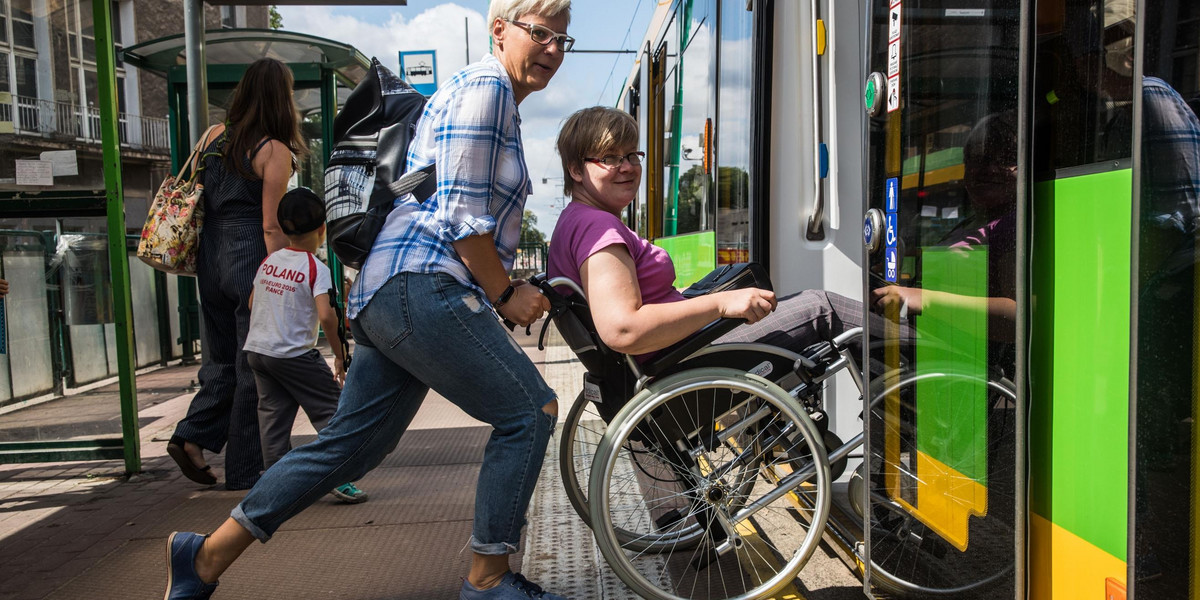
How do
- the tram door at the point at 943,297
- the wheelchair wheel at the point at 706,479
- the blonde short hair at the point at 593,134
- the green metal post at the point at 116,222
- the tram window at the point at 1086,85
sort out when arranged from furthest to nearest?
the green metal post at the point at 116,222, the blonde short hair at the point at 593,134, the wheelchair wheel at the point at 706,479, the tram door at the point at 943,297, the tram window at the point at 1086,85

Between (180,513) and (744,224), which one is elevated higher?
(744,224)

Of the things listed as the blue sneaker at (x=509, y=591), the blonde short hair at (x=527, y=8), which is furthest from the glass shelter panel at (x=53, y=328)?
the blonde short hair at (x=527, y=8)

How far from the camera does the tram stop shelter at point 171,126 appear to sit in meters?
4.62

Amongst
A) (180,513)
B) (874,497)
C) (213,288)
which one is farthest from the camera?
(213,288)

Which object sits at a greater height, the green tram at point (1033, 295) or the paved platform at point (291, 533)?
the green tram at point (1033, 295)

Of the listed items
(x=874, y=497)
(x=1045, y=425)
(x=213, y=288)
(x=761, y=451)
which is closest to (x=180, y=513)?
(x=213, y=288)

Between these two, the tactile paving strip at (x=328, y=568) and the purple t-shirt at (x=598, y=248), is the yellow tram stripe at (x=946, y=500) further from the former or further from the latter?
the tactile paving strip at (x=328, y=568)

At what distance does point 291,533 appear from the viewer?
376 cm

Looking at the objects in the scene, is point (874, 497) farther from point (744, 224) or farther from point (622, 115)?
point (744, 224)

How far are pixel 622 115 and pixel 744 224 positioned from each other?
1548mm

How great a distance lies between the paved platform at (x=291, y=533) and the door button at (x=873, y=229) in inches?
47.2

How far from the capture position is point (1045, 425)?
173 cm

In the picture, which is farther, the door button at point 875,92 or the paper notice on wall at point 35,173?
the paper notice on wall at point 35,173

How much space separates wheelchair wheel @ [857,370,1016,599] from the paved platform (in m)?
0.62
